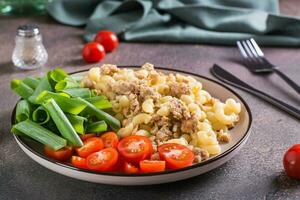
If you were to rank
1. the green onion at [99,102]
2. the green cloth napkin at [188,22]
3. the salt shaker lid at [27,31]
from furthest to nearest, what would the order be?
the green cloth napkin at [188,22], the salt shaker lid at [27,31], the green onion at [99,102]

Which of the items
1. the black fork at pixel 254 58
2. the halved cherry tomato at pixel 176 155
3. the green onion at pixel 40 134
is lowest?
the black fork at pixel 254 58

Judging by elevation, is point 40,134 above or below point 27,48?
above

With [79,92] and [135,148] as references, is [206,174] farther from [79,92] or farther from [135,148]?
[79,92]

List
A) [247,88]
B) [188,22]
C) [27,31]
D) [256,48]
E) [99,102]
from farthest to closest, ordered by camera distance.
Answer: [188,22]
[256,48]
[27,31]
[247,88]
[99,102]

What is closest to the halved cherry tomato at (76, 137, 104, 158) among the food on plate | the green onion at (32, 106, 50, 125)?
the food on plate

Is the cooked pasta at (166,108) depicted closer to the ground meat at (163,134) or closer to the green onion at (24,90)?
the ground meat at (163,134)

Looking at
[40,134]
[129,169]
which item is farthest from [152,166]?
[40,134]

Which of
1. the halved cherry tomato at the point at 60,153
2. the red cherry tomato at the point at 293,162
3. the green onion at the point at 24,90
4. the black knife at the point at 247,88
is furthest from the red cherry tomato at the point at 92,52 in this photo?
the red cherry tomato at the point at 293,162
